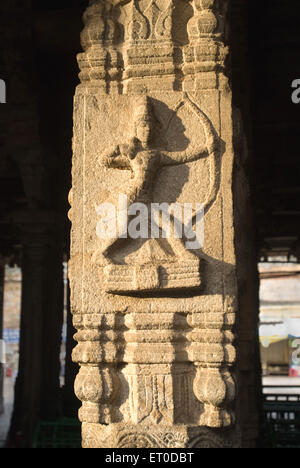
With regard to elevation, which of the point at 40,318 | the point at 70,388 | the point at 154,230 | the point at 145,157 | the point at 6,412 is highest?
the point at 145,157

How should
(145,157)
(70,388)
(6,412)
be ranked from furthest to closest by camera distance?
(6,412), (70,388), (145,157)

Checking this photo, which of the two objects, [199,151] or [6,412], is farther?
[6,412]

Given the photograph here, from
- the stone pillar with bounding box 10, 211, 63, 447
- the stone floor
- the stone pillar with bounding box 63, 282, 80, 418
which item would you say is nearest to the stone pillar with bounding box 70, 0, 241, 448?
the stone pillar with bounding box 63, 282, 80, 418

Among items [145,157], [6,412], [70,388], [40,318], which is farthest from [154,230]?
[6,412]

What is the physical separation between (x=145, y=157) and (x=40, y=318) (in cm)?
543

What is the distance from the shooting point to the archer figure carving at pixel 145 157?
12.0 feet

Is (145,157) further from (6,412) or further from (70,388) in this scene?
(6,412)

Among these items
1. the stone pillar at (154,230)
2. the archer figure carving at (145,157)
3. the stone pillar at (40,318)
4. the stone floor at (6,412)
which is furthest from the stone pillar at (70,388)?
the archer figure carving at (145,157)

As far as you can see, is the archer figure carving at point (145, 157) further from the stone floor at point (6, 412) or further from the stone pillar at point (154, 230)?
the stone floor at point (6, 412)

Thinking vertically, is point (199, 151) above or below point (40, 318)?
above

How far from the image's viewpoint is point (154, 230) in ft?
12.0

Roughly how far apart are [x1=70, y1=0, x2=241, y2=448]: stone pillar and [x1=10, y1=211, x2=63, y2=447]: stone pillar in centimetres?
488

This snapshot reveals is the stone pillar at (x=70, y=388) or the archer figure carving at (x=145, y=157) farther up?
the archer figure carving at (x=145, y=157)
